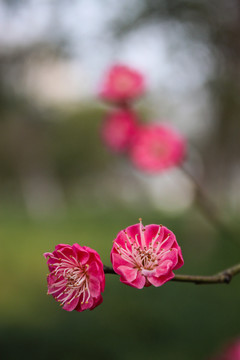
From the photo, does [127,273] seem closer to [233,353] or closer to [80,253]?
[80,253]

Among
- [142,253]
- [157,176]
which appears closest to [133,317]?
[157,176]

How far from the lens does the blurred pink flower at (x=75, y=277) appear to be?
71 centimetres

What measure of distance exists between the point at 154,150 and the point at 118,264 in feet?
5.04

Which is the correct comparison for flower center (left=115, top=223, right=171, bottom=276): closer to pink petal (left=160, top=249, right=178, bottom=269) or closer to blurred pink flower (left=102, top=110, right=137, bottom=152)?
pink petal (left=160, top=249, right=178, bottom=269)

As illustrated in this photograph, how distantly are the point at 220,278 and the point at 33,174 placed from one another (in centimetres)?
1833

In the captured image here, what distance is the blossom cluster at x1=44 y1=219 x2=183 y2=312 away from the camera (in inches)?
27.9

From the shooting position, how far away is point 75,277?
0.75 meters

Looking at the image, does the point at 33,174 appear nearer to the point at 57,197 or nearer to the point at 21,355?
the point at 57,197

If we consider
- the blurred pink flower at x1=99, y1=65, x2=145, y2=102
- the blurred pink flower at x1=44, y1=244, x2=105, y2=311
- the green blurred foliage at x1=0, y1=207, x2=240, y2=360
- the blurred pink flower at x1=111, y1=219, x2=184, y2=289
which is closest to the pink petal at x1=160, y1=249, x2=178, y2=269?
the blurred pink flower at x1=111, y1=219, x2=184, y2=289

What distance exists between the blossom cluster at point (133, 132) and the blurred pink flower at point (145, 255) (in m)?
1.34

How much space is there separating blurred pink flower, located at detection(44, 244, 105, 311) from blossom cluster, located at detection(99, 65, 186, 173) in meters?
1.37

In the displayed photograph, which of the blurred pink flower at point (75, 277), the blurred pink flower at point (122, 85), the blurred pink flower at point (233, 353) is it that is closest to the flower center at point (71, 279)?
the blurred pink flower at point (75, 277)

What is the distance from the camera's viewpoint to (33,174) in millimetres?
18750

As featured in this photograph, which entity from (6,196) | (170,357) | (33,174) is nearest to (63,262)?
(170,357)
